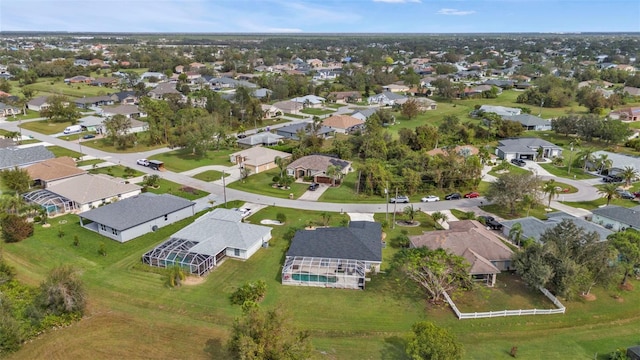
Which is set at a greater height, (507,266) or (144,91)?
(144,91)

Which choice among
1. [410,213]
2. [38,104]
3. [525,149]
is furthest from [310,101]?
[410,213]

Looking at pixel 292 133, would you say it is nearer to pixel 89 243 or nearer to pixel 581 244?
pixel 89 243

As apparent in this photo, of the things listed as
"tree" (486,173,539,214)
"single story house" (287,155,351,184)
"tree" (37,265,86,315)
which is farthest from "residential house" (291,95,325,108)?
"tree" (37,265,86,315)

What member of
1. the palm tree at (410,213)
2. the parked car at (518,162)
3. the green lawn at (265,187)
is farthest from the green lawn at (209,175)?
the parked car at (518,162)

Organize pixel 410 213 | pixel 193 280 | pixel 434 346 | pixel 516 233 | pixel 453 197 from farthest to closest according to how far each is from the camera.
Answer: pixel 453 197
pixel 410 213
pixel 516 233
pixel 193 280
pixel 434 346

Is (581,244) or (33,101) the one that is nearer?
(581,244)

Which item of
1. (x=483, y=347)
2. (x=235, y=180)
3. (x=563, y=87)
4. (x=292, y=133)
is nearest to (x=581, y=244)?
(x=483, y=347)

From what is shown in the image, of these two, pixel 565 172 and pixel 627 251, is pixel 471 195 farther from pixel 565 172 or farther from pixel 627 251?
pixel 627 251
